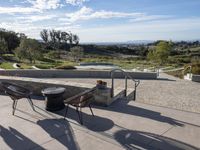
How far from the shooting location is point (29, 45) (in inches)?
1044

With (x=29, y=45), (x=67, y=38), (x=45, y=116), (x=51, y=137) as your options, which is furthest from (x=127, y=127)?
(x=67, y=38)

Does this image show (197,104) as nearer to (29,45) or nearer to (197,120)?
(197,120)

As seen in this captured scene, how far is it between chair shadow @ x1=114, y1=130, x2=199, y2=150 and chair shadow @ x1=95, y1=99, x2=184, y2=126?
0.78 metres

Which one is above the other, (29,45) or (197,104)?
(29,45)

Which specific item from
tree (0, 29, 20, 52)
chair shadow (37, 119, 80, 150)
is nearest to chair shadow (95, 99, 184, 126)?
chair shadow (37, 119, 80, 150)

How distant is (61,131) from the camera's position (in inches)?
161

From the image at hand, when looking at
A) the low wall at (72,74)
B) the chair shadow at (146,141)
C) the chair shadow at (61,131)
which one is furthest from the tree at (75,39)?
the chair shadow at (146,141)

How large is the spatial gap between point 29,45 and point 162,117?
79.1 ft

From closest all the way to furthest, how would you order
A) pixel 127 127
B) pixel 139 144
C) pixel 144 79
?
1. pixel 139 144
2. pixel 127 127
3. pixel 144 79

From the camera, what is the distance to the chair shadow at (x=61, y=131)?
3625 mm

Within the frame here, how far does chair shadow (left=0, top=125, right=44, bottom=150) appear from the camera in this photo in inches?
139

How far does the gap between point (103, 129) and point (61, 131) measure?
2.48 feet

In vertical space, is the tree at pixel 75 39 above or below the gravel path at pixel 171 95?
above

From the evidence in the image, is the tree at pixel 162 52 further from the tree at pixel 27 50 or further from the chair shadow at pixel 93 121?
the chair shadow at pixel 93 121
